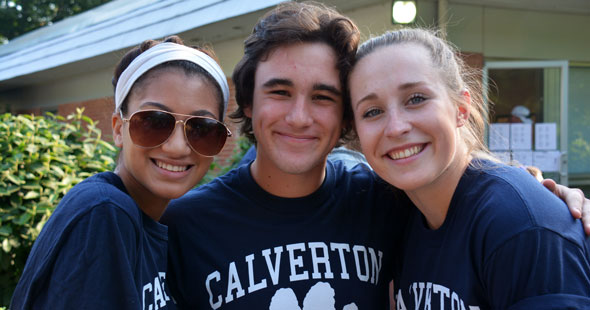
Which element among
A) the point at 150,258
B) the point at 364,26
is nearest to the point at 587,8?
the point at 364,26

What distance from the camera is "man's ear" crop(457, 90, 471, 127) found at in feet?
5.88

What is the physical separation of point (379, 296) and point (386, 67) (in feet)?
3.02

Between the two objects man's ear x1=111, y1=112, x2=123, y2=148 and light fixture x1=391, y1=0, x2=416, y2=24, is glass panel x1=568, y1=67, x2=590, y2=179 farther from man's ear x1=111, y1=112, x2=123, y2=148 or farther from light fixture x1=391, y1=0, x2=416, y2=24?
man's ear x1=111, y1=112, x2=123, y2=148

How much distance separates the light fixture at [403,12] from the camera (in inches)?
213

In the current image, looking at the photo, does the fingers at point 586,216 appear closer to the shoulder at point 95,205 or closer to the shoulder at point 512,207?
the shoulder at point 512,207

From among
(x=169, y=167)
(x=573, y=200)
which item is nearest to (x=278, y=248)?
(x=169, y=167)

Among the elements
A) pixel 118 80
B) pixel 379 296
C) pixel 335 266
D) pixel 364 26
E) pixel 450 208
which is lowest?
pixel 379 296

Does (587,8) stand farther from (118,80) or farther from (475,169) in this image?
(118,80)

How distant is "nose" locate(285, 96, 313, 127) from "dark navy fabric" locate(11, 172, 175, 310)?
0.75 m

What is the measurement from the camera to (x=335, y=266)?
186cm

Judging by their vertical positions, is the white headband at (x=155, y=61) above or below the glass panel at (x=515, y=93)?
below

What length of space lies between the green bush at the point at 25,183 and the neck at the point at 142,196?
215 centimetres

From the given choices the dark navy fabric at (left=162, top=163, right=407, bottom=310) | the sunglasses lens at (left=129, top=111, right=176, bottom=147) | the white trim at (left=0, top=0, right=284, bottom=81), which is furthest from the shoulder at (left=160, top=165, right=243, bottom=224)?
the white trim at (left=0, top=0, right=284, bottom=81)

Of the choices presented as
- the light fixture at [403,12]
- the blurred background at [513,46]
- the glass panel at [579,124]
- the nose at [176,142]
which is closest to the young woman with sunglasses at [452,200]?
the nose at [176,142]
